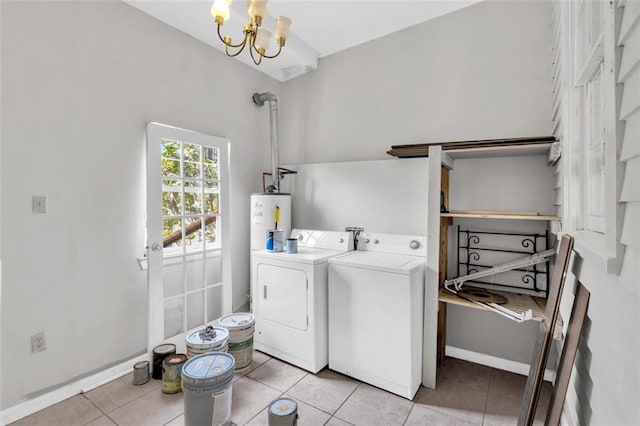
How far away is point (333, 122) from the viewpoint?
3.36 m

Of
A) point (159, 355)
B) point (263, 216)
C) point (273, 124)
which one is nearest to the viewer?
point (159, 355)

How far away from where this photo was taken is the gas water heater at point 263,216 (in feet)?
10.3

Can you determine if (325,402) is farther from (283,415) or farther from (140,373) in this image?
(140,373)

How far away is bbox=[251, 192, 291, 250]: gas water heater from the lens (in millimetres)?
3137

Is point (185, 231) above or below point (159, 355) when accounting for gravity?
above

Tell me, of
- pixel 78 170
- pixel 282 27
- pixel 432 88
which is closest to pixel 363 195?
pixel 432 88

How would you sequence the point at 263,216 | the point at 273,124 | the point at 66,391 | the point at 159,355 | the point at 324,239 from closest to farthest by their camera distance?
the point at 66,391
the point at 159,355
the point at 324,239
the point at 263,216
the point at 273,124

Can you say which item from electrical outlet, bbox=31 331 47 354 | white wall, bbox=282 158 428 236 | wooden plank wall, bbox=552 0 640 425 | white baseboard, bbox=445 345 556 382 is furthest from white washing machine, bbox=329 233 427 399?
electrical outlet, bbox=31 331 47 354

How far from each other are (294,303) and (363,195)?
1244 mm

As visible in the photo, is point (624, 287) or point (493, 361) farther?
point (493, 361)

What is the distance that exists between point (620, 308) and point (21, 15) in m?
3.31

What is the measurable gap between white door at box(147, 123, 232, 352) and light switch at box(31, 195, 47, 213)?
0.63 meters

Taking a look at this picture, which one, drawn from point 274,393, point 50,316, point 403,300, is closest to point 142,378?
point 50,316

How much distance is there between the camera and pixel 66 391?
210 centimetres
